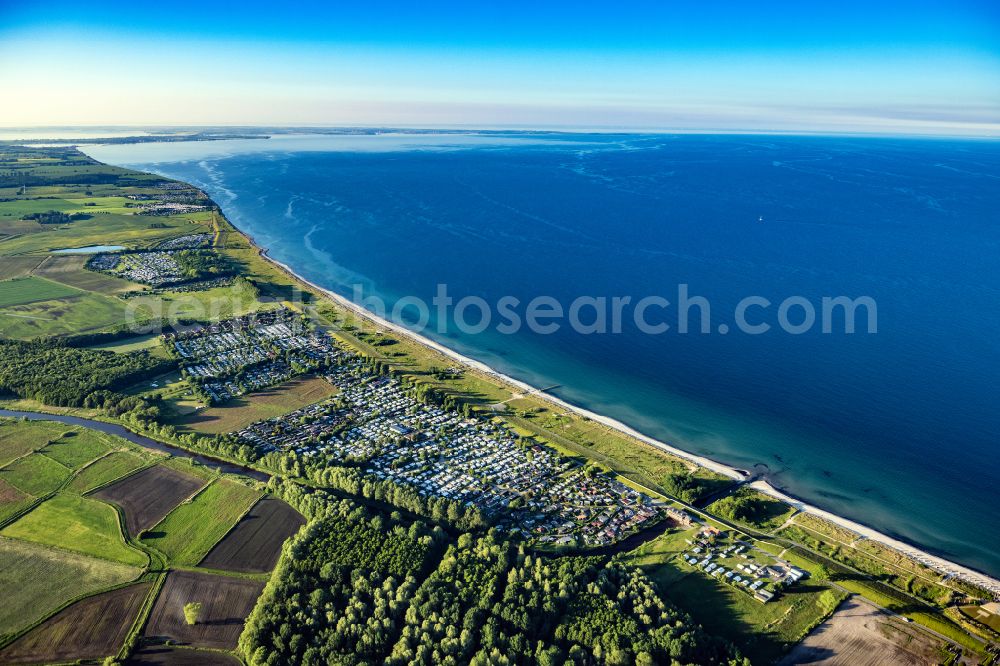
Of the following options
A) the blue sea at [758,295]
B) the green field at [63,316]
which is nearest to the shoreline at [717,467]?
the blue sea at [758,295]

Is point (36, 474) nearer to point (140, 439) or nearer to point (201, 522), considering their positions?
point (140, 439)

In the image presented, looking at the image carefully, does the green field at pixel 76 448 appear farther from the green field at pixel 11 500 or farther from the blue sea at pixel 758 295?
the blue sea at pixel 758 295

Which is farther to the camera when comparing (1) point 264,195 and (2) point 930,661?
(1) point 264,195

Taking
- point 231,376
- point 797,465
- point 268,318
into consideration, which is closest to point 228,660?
point 231,376

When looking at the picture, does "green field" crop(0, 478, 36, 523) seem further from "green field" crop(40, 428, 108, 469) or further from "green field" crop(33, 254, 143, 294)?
"green field" crop(33, 254, 143, 294)

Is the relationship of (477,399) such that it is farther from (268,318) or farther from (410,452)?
(268,318)
